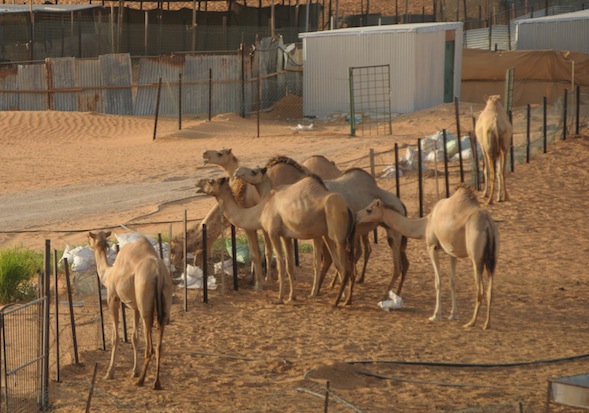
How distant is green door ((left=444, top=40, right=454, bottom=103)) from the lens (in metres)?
36.0

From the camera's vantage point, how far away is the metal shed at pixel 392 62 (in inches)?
1328

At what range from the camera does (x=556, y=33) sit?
4106 centimetres

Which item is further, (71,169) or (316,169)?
(71,169)

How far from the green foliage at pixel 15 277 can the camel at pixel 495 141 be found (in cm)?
815

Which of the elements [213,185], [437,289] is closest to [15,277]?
[213,185]

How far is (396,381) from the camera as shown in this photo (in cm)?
1105

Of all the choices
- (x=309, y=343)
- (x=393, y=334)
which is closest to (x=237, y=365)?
(x=309, y=343)

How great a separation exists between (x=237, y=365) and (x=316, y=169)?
5.47 m

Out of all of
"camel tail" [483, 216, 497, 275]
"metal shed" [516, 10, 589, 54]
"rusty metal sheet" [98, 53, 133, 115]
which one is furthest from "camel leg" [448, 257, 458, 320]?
"metal shed" [516, 10, 589, 54]

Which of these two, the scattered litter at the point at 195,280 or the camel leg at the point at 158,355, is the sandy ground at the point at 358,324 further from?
the scattered litter at the point at 195,280

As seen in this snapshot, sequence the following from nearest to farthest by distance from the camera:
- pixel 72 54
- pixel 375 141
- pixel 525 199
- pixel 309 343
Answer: pixel 309 343 < pixel 525 199 < pixel 375 141 < pixel 72 54

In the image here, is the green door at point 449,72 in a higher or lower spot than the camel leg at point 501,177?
higher

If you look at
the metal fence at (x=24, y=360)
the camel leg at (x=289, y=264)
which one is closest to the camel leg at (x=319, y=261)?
the camel leg at (x=289, y=264)

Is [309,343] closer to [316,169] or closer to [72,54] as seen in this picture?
[316,169]
